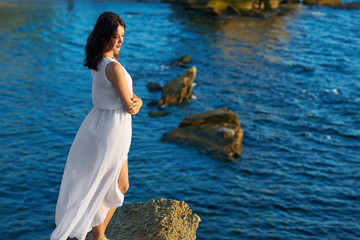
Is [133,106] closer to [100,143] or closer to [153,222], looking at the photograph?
[100,143]

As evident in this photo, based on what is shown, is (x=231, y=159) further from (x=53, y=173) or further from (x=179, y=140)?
(x=53, y=173)

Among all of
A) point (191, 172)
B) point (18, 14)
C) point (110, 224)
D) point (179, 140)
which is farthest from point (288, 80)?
point (18, 14)

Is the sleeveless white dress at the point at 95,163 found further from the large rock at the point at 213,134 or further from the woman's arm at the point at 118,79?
the large rock at the point at 213,134

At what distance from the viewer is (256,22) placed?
3712 centimetres

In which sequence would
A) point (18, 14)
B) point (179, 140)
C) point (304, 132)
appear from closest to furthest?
point (179, 140)
point (304, 132)
point (18, 14)

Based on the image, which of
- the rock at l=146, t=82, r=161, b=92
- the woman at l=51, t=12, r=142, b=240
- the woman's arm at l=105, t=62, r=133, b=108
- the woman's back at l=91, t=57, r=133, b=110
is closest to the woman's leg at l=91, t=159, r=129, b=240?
the woman at l=51, t=12, r=142, b=240

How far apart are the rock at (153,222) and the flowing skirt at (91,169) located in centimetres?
103

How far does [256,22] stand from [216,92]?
17.2 meters

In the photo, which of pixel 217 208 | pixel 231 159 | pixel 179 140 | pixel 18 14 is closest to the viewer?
pixel 217 208

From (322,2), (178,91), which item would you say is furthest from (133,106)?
(322,2)

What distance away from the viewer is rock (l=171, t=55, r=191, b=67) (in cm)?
2595

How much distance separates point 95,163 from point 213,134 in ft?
34.3

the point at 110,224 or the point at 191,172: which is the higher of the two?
the point at 110,224

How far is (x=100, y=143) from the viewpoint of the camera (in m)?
5.62
